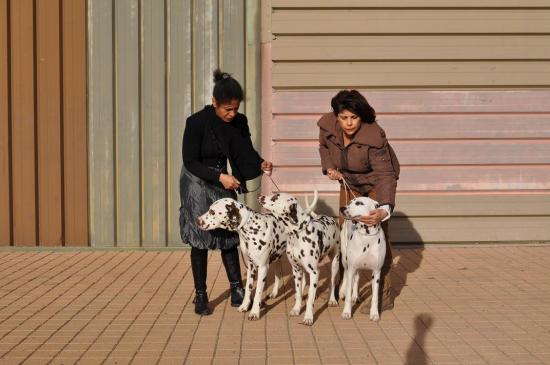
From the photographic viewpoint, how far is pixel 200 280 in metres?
7.01

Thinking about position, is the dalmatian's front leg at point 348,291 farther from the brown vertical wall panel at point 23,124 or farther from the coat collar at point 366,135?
the brown vertical wall panel at point 23,124

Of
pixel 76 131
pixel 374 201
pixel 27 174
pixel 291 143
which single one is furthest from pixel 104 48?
pixel 374 201

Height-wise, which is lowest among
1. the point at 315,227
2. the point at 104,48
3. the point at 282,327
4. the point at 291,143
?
the point at 282,327

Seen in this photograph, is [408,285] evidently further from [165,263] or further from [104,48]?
[104,48]

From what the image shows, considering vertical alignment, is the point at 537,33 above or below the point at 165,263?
above

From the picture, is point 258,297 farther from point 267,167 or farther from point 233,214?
point 267,167

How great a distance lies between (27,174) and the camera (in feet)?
34.4

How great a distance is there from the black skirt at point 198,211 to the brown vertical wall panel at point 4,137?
170 inches

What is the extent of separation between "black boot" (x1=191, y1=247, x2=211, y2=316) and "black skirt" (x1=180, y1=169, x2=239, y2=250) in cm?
12

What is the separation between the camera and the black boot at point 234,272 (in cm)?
722

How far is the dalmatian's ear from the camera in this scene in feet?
21.9

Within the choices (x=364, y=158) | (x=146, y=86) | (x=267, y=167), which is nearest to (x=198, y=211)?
(x=267, y=167)

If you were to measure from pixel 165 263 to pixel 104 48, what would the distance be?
2.90 meters

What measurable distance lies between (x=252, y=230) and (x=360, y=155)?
1.15m
